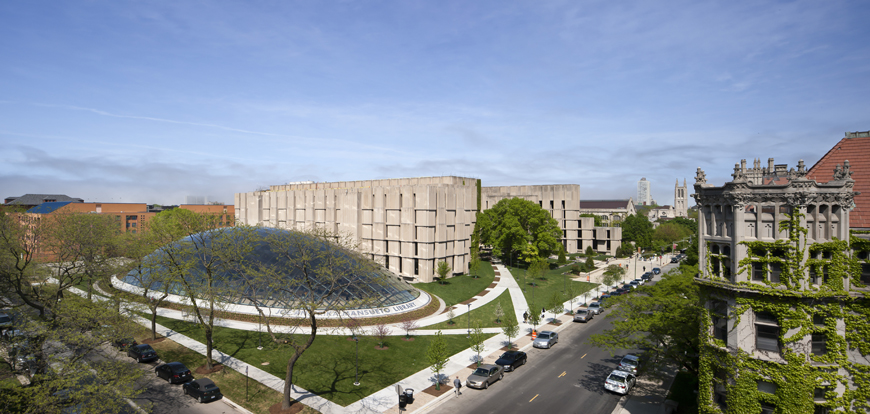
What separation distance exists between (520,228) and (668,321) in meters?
52.5

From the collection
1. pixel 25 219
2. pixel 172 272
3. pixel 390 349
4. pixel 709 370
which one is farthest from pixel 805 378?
pixel 25 219

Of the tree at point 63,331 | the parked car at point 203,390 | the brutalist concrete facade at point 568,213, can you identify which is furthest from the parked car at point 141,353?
the brutalist concrete facade at point 568,213

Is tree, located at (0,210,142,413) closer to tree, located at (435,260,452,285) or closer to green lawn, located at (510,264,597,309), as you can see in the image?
tree, located at (435,260,452,285)

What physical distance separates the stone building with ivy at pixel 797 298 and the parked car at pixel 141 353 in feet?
133

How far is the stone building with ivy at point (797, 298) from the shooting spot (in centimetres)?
1892

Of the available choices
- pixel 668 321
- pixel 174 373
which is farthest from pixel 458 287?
pixel 174 373

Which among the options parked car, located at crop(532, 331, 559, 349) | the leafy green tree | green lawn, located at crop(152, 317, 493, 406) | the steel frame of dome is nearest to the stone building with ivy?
parked car, located at crop(532, 331, 559, 349)

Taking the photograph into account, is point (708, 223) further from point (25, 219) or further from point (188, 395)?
point (25, 219)

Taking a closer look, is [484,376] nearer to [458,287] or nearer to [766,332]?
[766,332]

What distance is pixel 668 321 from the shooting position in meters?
27.6

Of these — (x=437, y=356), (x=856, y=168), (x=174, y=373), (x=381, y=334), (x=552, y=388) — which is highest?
(x=856, y=168)

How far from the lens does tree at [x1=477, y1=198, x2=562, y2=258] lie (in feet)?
263

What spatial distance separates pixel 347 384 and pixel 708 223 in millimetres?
26180

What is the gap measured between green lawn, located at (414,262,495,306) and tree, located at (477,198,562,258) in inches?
393
